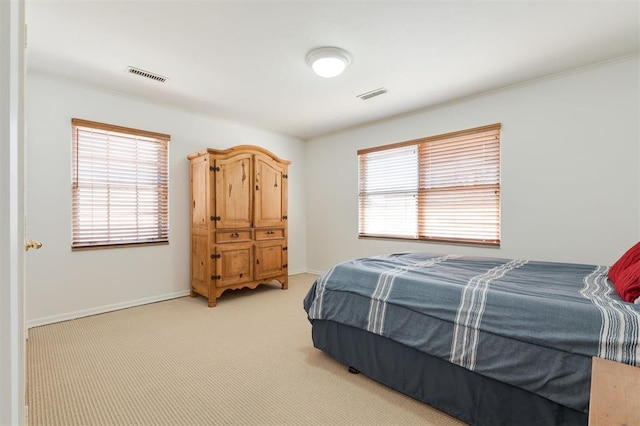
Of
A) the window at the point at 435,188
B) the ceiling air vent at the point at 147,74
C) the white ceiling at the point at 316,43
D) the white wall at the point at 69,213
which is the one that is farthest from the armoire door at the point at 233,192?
the window at the point at 435,188

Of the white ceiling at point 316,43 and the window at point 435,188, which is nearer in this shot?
the white ceiling at point 316,43

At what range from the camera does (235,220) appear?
3818 mm

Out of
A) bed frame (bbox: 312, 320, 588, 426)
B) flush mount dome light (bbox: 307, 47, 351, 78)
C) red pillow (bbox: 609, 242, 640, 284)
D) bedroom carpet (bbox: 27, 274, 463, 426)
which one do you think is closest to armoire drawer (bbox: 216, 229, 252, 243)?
bedroom carpet (bbox: 27, 274, 463, 426)

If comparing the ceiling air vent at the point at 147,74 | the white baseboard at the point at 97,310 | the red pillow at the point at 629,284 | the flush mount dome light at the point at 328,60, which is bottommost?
the white baseboard at the point at 97,310

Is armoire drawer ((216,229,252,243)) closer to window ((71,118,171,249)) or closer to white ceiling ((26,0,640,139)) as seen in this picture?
window ((71,118,171,249))

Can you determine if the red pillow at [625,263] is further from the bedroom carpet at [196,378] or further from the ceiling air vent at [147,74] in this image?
the ceiling air vent at [147,74]

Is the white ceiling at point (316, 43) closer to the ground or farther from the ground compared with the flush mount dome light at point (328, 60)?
farther from the ground

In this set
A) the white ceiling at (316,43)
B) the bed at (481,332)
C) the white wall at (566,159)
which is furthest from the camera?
the white wall at (566,159)

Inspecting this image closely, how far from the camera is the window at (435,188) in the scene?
3.42 meters

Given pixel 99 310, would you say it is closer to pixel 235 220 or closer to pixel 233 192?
pixel 235 220

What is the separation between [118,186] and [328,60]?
2.70 metres

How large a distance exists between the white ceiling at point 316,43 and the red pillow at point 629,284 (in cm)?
169

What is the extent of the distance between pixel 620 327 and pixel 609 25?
2253mm

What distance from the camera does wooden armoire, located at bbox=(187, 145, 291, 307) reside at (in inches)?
142
